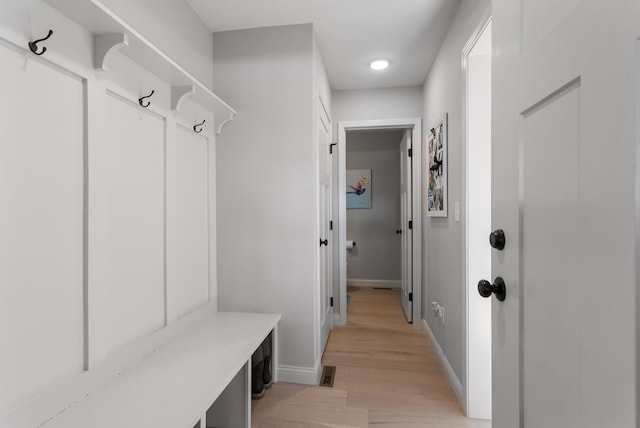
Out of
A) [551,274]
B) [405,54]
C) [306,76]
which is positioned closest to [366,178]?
[405,54]

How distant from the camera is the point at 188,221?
1826 millimetres

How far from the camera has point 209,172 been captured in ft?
6.75

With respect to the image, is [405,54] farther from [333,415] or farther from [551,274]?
[333,415]

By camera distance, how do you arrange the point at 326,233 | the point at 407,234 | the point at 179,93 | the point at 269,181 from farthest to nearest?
the point at 407,234 < the point at 326,233 < the point at 269,181 < the point at 179,93

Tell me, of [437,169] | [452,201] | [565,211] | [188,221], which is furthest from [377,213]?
[565,211]

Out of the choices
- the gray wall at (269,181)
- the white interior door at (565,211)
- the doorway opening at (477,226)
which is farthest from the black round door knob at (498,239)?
the gray wall at (269,181)

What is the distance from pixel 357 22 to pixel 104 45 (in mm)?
1527

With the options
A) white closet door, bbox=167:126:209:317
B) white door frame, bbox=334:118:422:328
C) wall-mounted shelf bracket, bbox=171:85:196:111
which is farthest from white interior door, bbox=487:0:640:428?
white door frame, bbox=334:118:422:328

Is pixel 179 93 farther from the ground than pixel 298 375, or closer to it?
farther from the ground

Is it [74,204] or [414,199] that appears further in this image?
[414,199]

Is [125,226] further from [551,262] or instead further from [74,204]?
[551,262]

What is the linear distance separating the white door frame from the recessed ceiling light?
0.55 metres

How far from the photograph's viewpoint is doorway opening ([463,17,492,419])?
175cm

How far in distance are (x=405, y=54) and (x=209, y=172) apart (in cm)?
177
